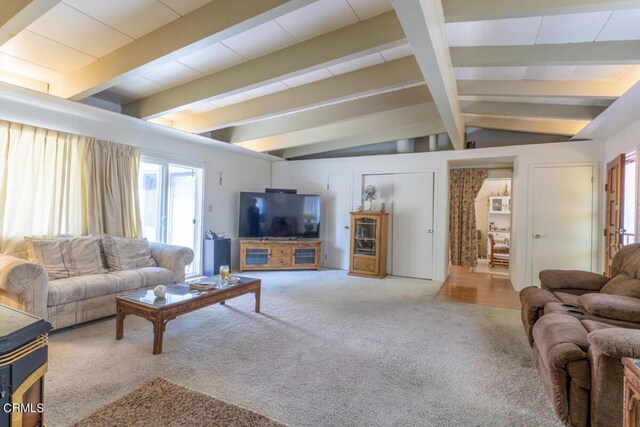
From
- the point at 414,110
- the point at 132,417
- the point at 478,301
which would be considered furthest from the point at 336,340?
→ the point at 414,110

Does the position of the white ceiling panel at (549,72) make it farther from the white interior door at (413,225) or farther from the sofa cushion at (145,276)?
the sofa cushion at (145,276)

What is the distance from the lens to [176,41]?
2373 mm

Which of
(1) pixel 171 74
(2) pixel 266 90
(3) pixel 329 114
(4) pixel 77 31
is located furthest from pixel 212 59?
(3) pixel 329 114

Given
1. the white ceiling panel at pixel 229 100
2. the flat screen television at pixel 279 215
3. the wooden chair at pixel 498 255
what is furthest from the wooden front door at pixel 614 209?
the white ceiling panel at pixel 229 100

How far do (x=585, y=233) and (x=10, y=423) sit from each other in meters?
6.01

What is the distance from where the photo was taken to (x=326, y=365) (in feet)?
7.75

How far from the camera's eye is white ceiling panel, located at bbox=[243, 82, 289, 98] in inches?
147

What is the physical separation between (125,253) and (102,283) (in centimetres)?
60

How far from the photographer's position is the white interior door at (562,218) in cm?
449

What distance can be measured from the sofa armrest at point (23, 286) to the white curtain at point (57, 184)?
90 cm

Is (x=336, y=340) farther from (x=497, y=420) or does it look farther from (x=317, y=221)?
(x=317, y=221)

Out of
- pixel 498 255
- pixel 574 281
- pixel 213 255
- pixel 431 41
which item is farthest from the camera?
pixel 498 255

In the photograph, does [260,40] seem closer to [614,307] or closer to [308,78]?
[308,78]

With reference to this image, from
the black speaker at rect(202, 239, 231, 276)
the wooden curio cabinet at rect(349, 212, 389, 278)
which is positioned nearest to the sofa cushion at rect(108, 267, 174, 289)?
the black speaker at rect(202, 239, 231, 276)
